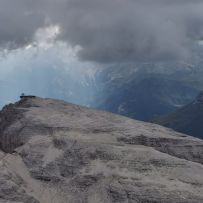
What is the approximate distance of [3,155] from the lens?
497ft

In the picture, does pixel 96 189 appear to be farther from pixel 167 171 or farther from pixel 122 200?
pixel 167 171

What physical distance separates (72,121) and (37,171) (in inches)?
1239

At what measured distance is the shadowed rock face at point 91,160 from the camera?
130 metres

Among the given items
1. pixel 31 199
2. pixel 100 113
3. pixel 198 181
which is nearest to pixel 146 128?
pixel 100 113

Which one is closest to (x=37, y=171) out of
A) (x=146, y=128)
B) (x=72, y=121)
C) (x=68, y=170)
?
(x=68, y=170)

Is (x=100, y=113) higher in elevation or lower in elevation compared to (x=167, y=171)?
higher

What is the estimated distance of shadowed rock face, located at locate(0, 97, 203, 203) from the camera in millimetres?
129500

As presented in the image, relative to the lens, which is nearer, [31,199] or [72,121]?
[31,199]

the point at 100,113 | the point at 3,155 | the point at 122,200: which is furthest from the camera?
the point at 100,113

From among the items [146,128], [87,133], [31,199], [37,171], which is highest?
[146,128]

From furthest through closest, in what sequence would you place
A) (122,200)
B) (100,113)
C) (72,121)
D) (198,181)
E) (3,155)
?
1. (100,113)
2. (72,121)
3. (3,155)
4. (198,181)
5. (122,200)

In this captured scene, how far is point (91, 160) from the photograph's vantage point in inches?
5635

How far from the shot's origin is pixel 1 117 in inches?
7495

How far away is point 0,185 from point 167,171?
131ft
